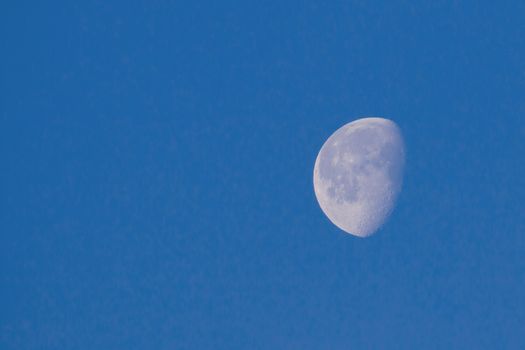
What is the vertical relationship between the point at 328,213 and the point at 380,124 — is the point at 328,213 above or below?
below

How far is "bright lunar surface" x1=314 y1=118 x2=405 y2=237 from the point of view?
7.73m

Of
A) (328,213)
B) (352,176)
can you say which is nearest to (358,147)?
(352,176)

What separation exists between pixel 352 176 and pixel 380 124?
0.76 m

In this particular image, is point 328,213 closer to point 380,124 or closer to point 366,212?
point 366,212

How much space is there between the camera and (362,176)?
771cm

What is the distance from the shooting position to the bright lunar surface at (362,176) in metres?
7.73

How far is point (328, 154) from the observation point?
8.23m

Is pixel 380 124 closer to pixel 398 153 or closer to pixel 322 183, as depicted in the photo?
pixel 398 153

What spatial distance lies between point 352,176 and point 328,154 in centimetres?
53

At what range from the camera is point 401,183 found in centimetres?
799

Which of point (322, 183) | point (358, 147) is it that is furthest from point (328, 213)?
point (358, 147)

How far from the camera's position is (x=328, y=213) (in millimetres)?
8164

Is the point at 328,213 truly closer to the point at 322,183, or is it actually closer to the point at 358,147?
the point at 322,183

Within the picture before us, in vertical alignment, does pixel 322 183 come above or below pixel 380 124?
below
